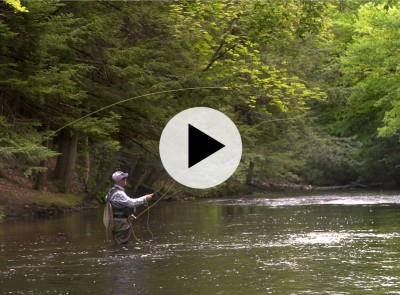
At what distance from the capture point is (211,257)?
1422cm

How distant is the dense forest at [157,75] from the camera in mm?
18875

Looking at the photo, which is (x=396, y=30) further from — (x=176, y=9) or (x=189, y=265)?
(x=189, y=265)

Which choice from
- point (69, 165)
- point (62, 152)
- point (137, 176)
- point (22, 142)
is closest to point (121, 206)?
point (22, 142)

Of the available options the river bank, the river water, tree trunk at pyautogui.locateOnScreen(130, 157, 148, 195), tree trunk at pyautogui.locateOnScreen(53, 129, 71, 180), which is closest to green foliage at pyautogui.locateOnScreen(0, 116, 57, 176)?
the river water

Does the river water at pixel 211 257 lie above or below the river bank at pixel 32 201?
below

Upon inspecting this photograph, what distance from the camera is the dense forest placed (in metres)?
18.9

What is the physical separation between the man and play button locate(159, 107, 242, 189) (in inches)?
369

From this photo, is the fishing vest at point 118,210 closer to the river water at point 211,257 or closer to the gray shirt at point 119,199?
the gray shirt at point 119,199

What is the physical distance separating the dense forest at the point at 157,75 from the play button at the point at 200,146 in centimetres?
43

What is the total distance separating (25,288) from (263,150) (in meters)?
34.1

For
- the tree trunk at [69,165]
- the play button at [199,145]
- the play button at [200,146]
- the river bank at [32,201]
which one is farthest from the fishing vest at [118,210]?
the tree trunk at [69,165]

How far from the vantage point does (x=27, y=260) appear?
1434 cm

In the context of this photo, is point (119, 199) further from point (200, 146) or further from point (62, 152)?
point (62, 152)

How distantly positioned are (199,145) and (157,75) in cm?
572
